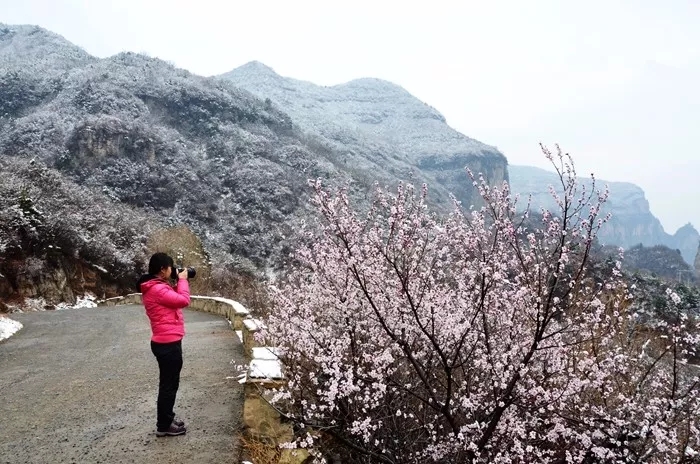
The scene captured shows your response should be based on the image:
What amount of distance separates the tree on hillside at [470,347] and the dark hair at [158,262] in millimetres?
1541

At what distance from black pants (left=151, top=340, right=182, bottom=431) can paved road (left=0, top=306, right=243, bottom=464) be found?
34cm

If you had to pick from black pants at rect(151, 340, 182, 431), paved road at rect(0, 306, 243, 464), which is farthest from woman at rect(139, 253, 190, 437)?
paved road at rect(0, 306, 243, 464)

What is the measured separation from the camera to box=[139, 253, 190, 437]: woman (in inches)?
176

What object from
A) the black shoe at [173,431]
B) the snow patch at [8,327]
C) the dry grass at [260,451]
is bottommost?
the snow patch at [8,327]

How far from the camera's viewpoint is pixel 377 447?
17.2 ft

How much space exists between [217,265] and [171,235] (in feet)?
29.4

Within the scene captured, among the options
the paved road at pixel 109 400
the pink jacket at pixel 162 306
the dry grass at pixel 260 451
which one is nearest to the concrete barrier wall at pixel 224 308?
the paved road at pixel 109 400

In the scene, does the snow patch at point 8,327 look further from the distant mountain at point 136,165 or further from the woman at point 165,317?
the woman at point 165,317

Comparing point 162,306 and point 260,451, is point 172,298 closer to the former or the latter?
point 162,306

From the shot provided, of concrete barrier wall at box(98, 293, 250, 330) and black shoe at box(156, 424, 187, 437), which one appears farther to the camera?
concrete barrier wall at box(98, 293, 250, 330)

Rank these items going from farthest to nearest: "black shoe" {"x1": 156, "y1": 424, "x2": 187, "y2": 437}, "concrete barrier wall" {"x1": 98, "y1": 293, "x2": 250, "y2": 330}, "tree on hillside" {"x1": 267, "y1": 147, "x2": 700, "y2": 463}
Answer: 1. "concrete barrier wall" {"x1": 98, "y1": 293, "x2": 250, "y2": 330}
2. "black shoe" {"x1": 156, "y1": 424, "x2": 187, "y2": 437}
3. "tree on hillside" {"x1": 267, "y1": 147, "x2": 700, "y2": 463}

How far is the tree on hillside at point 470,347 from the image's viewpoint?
4.12 m

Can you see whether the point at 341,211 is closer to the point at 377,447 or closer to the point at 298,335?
the point at 298,335

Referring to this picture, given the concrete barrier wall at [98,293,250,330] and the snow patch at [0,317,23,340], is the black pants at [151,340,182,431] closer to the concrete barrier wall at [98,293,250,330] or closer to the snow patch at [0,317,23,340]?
the concrete barrier wall at [98,293,250,330]
